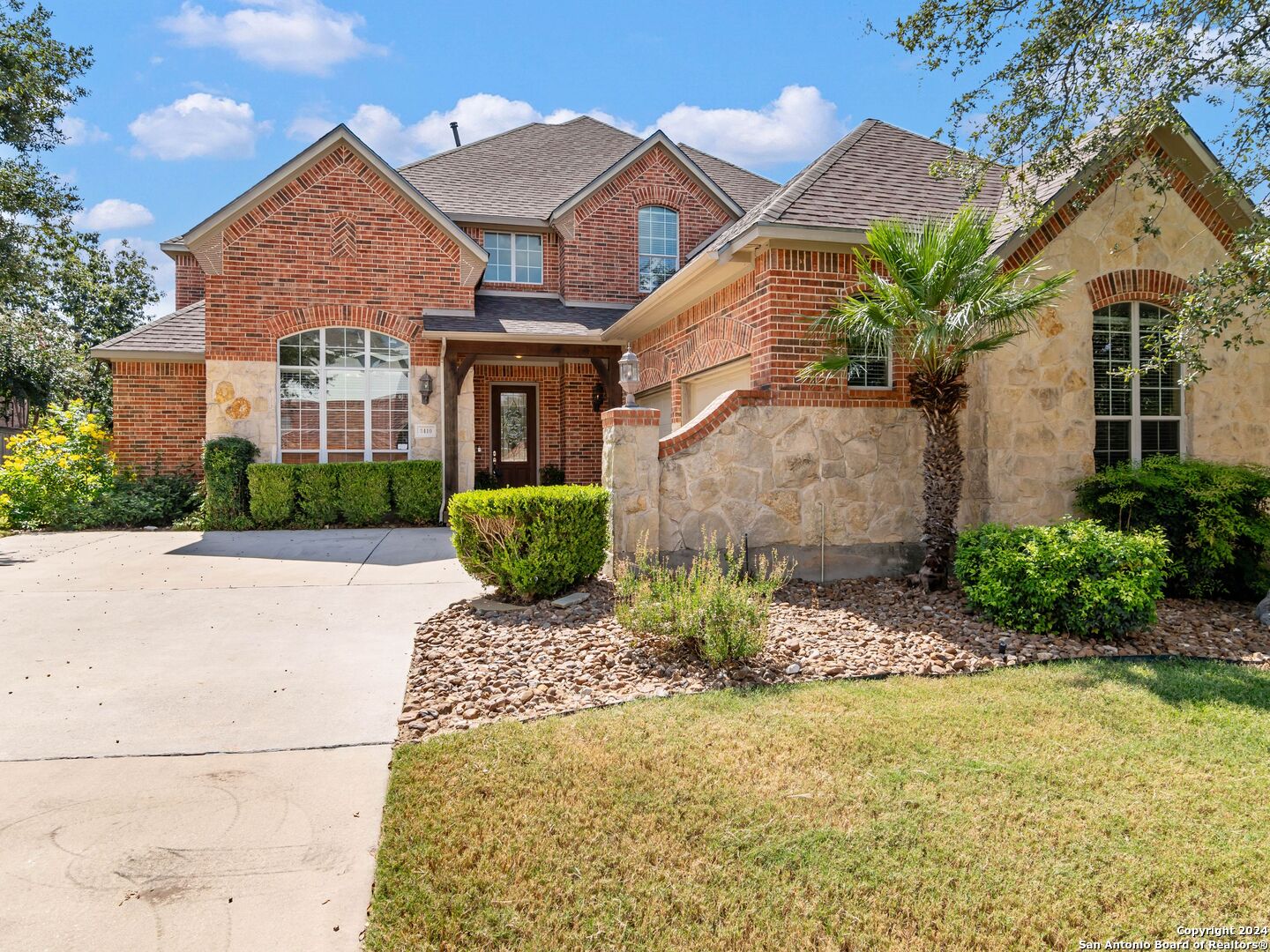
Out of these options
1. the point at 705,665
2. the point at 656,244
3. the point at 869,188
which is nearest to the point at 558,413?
the point at 656,244

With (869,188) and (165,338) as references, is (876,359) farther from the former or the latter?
(165,338)

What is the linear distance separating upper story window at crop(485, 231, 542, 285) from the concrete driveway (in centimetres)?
1039

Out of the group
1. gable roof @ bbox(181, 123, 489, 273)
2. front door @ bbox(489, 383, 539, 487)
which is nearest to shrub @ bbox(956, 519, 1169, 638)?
gable roof @ bbox(181, 123, 489, 273)

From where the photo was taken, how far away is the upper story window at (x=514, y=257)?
16375 millimetres

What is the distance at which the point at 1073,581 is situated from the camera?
562 centimetres

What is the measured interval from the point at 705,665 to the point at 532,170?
1618 cm

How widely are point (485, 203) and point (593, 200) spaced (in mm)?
2503

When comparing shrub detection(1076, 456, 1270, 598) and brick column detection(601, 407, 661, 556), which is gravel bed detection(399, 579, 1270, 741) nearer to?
shrub detection(1076, 456, 1270, 598)

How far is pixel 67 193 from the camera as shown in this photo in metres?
14.2

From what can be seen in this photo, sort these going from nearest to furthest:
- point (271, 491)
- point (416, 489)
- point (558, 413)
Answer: point (271, 491) < point (416, 489) < point (558, 413)

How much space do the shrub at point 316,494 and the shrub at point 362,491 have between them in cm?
10

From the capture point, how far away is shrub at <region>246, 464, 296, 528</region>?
40.5 feet

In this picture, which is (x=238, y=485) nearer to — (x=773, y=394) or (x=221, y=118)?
(x=773, y=394)

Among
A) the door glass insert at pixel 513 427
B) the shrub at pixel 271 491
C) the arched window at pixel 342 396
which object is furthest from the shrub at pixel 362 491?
the door glass insert at pixel 513 427
